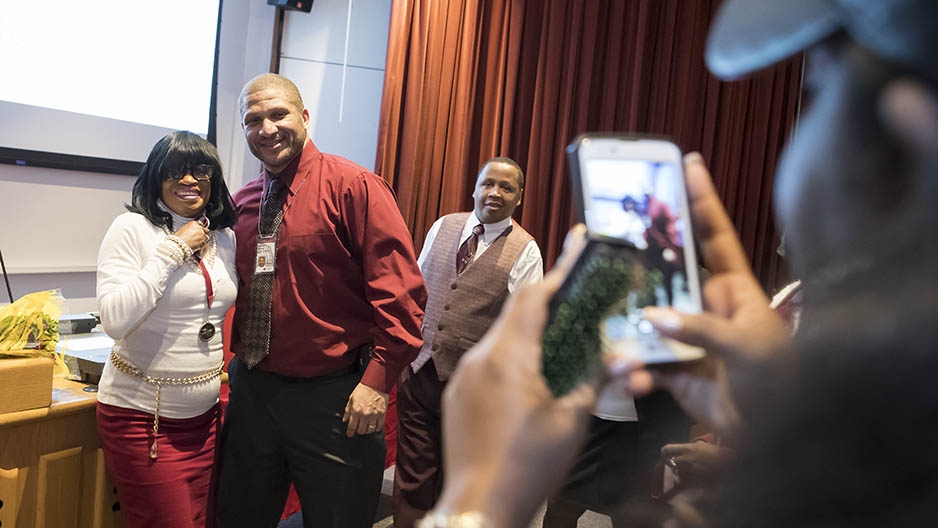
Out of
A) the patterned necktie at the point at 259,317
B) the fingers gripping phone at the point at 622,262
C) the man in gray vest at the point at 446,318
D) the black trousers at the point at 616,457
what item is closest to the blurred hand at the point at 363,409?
the patterned necktie at the point at 259,317

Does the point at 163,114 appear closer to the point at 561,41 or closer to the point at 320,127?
the point at 320,127

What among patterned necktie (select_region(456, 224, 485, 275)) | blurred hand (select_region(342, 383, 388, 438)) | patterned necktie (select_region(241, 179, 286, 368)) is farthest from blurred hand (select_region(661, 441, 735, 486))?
patterned necktie (select_region(456, 224, 485, 275))

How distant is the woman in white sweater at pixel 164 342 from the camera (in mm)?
1810

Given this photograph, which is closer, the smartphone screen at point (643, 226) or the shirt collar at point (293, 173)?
the smartphone screen at point (643, 226)

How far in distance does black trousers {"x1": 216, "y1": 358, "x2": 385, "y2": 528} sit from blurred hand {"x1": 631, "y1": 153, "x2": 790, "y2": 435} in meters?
1.48

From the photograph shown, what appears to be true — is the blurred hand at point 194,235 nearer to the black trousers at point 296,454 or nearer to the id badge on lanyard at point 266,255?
the id badge on lanyard at point 266,255

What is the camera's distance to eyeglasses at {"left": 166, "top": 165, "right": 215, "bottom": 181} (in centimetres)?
191

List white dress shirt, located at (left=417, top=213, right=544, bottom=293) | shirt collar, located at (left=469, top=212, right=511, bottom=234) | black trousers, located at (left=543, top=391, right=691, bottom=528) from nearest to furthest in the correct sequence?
black trousers, located at (left=543, top=391, right=691, bottom=528), white dress shirt, located at (left=417, top=213, right=544, bottom=293), shirt collar, located at (left=469, top=212, right=511, bottom=234)

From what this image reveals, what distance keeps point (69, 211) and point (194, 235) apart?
1.70m

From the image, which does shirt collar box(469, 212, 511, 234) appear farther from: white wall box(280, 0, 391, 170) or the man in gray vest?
white wall box(280, 0, 391, 170)

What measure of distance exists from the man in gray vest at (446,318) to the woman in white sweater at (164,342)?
1.01 meters

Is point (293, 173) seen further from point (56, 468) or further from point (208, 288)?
point (56, 468)

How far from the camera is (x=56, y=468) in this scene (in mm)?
1846

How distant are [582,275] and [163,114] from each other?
343cm
